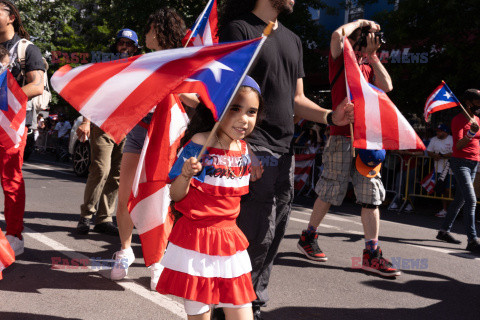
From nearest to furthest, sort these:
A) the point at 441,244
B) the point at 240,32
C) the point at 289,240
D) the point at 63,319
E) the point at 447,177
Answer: the point at 240,32 → the point at 63,319 → the point at 289,240 → the point at 441,244 → the point at 447,177

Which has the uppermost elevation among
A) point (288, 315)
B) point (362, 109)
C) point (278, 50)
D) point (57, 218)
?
point (278, 50)

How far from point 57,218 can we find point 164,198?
390 cm

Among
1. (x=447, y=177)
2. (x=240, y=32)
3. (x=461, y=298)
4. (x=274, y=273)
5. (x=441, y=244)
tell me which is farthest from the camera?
(x=447, y=177)

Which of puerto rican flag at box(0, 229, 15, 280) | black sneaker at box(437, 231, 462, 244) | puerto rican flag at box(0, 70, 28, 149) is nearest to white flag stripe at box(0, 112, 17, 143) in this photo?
puerto rican flag at box(0, 70, 28, 149)

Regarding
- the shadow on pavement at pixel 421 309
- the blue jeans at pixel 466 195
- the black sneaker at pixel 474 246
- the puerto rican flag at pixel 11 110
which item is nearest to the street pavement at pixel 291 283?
the shadow on pavement at pixel 421 309

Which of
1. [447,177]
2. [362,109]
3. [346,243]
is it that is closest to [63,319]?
[362,109]

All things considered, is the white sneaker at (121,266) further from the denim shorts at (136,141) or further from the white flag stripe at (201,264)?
the white flag stripe at (201,264)

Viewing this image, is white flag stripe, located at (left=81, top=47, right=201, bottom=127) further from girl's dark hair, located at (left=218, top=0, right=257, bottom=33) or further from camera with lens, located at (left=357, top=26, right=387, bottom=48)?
camera with lens, located at (left=357, top=26, right=387, bottom=48)

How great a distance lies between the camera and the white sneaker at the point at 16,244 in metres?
4.51

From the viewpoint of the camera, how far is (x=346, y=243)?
20.2 feet

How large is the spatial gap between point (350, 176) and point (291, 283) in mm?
1321

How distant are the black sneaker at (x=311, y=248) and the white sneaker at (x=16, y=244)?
261 cm

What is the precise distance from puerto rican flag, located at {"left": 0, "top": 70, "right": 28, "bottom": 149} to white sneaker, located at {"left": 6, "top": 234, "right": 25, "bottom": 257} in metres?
0.80

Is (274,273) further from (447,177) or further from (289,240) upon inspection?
(447,177)
